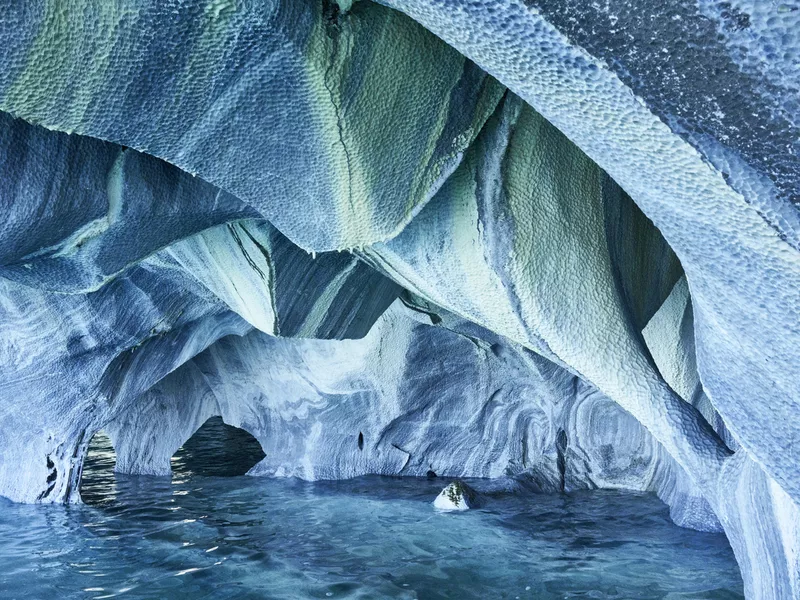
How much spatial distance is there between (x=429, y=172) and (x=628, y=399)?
4.26 ft

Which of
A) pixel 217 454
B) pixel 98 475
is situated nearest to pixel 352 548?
pixel 98 475

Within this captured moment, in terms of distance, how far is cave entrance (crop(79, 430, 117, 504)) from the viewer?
6.91 meters

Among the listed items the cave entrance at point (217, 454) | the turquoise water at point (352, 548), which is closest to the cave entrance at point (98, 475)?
the turquoise water at point (352, 548)

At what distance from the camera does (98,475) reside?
26.5 ft

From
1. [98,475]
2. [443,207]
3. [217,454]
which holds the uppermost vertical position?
[443,207]

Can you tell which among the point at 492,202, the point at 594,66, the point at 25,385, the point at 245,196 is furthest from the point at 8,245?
the point at 25,385

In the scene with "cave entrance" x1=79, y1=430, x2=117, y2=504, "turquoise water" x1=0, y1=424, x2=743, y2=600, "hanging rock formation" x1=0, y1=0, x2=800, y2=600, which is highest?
"hanging rock formation" x1=0, y1=0, x2=800, y2=600

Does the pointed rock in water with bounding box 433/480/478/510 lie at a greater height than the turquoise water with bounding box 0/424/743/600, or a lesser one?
greater

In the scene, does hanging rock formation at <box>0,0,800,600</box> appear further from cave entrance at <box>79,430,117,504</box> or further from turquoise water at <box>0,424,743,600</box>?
turquoise water at <box>0,424,743,600</box>

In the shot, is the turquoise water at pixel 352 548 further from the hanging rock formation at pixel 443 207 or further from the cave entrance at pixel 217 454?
the cave entrance at pixel 217 454

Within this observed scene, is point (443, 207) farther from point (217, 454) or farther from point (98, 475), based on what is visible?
point (217, 454)

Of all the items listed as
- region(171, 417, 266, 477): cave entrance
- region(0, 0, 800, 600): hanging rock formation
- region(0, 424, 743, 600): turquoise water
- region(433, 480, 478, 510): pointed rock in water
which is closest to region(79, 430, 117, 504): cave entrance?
region(0, 424, 743, 600): turquoise water

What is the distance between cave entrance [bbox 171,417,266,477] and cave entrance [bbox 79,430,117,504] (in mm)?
676

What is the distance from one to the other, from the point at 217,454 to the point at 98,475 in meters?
1.78
